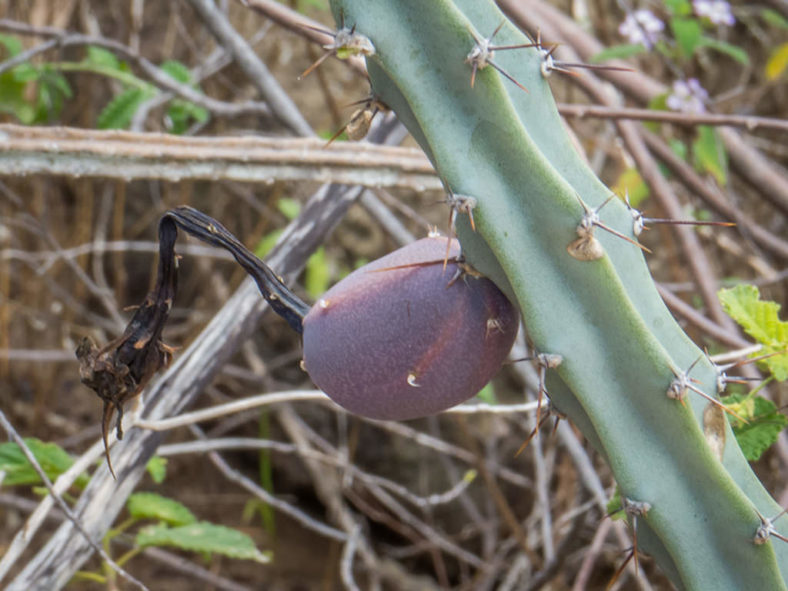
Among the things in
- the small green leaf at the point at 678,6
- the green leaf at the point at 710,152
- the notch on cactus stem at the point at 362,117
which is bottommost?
the green leaf at the point at 710,152

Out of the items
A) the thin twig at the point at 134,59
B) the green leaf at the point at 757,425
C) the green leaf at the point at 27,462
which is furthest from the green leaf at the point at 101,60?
the green leaf at the point at 757,425

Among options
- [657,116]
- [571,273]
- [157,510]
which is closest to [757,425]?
[571,273]

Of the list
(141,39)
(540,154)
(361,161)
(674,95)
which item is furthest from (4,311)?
(540,154)

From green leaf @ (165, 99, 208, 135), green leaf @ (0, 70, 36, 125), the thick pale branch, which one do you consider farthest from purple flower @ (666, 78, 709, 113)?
green leaf @ (0, 70, 36, 125)

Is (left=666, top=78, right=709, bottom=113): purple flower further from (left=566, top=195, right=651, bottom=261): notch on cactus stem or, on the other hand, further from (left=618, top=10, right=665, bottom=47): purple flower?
(left=566, top=195, right=651, bottom=261): notch on cactus stem

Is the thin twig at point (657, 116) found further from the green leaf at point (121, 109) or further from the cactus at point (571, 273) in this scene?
the green leaf at point (121, 109)

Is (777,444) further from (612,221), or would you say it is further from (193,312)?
(193,312)
